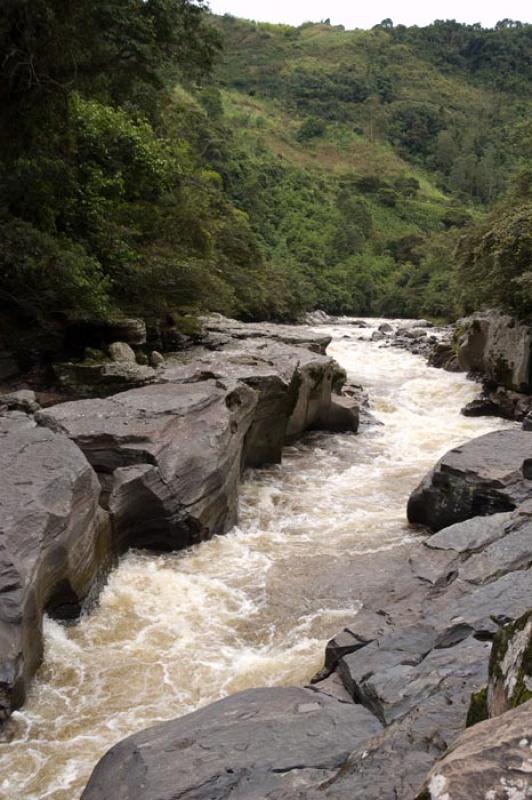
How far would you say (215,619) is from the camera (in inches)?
306

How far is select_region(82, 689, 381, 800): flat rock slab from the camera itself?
4078 millimetres

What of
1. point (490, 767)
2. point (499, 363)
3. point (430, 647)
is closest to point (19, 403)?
point (430, 647)

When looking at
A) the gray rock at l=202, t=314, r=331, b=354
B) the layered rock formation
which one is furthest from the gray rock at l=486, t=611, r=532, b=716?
the layered rock formation

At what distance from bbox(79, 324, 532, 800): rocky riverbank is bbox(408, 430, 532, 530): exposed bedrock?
83.1 inches

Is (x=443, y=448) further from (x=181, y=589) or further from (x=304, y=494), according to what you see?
(x=181, y=589)

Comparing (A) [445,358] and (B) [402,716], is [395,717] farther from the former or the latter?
(A) [445,358]

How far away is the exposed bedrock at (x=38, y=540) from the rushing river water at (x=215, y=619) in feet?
1.10

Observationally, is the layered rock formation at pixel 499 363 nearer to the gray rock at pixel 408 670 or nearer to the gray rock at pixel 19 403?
the gray rock at pixel 19 403

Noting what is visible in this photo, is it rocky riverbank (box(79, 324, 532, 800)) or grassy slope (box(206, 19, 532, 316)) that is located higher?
grassy slope (box(206, 19, 532, 316))

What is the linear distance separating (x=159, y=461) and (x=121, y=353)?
5.62 metres

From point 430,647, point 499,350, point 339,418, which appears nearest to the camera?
Result: point 430,647

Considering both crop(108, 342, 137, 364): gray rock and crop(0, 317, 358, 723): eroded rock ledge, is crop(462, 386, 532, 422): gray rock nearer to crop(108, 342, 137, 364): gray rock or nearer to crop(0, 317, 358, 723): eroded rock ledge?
crop(0, 317, 358, 723): eroded rock ledge

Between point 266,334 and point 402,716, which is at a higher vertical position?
point 266,334

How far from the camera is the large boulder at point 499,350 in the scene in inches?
723
